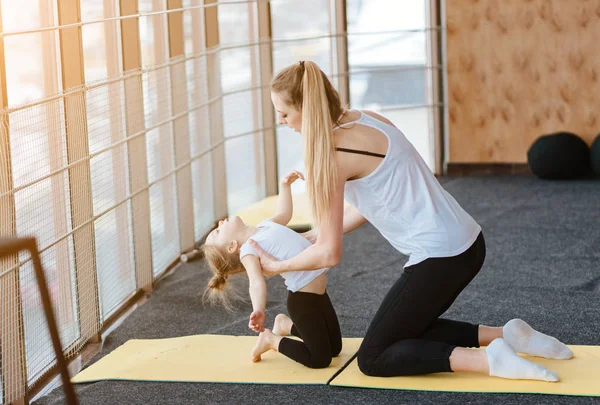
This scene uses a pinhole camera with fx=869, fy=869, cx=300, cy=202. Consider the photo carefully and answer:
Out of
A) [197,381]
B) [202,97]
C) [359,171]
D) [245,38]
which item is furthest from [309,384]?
[245,38]

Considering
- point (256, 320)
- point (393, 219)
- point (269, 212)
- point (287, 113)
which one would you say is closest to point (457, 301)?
point (393, 219)

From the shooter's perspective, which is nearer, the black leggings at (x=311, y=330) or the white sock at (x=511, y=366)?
the white sock at (x=511, y=366)

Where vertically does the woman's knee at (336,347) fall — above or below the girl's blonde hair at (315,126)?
below

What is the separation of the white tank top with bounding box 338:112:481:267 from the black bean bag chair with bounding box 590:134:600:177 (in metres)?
3.66

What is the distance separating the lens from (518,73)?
6.17 m

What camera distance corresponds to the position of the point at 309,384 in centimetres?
258

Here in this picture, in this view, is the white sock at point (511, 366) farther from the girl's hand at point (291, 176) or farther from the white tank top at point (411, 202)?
the girl's hand at point (291, 176)

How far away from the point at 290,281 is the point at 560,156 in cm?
369

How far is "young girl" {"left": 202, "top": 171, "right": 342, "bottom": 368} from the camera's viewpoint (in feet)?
8.62

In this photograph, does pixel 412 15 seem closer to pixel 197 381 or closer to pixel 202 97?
pixel 202 97

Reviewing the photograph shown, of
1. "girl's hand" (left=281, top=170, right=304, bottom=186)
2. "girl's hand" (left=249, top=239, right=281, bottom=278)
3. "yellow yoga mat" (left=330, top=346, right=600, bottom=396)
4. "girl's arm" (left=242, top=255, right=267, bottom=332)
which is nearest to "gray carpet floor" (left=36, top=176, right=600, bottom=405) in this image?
"yellow yoga mat" (left=330, top=346, right=600, bottom=396)

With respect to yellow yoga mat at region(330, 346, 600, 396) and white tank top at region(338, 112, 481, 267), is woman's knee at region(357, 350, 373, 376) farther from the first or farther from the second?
white tank top at region(338, 112, 481, 267)

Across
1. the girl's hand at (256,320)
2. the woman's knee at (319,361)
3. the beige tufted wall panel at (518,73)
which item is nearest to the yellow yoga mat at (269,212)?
the beige tufted wall panel at (518,73)

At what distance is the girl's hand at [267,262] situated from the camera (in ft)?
8.35
